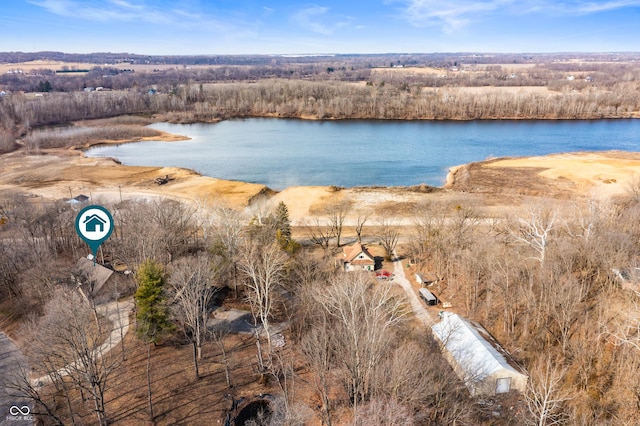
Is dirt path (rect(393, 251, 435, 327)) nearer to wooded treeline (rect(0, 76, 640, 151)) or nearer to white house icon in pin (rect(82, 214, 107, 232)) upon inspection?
white house icon in pin (rect(82, 214, 107, 232))

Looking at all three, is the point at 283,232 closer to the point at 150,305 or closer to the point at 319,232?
the point at 319,232

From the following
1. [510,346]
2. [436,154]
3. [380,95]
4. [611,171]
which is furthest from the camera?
[380,95]

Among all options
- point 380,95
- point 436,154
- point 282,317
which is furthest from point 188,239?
point 380,95

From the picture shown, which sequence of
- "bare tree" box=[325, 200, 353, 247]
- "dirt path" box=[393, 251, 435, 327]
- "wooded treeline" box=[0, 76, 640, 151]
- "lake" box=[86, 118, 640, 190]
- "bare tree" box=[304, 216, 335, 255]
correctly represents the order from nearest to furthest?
"dirt path" box=[393, 251, 435, 327], "bare tree" box=[304, 216, 335, 255], "bare tree" box=[325, 200, 353, 247], "lake" box=[86, 118, 640, 190], "wooded treeline" box=[0, 76, 640, 151]

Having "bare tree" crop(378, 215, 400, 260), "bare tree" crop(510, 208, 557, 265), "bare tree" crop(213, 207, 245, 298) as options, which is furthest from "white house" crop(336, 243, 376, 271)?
"bare tree" crop(510, 208, 557, 265)

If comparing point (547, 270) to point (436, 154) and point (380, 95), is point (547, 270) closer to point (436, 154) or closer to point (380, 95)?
point (436, 154)

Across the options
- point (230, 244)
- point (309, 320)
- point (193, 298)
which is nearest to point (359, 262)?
point (309, 320)
